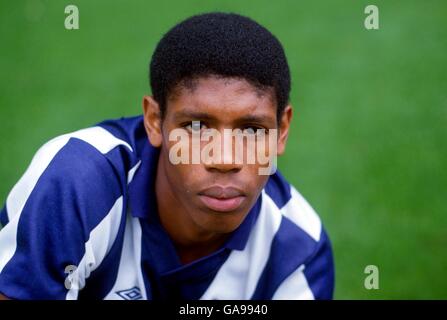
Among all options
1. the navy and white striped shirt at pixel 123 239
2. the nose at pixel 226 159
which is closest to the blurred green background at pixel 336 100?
the navy and white striped shirt at pixel 123 239

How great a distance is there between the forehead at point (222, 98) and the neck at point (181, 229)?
1.04 feet

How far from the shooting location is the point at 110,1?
20.0ft

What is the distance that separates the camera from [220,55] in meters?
2.30

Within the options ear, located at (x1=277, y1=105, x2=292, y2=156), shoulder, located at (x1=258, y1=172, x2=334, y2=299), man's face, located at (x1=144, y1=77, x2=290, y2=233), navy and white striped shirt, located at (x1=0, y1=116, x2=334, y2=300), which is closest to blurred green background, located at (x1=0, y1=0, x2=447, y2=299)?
shoulder, located at (x1=258, y1=172, x2=334, y2=299)

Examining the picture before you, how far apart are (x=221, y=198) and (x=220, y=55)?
0.42 metres

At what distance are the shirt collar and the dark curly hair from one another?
0.69 ft

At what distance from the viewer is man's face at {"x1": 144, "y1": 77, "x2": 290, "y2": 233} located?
2.28 metres

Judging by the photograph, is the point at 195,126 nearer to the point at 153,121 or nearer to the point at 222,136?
the point at 222,136

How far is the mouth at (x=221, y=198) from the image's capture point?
2.30 meters

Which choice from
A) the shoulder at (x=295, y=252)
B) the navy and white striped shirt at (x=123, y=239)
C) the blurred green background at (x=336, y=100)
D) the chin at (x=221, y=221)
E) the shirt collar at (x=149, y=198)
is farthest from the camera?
the blurred green background at (x=336, y=100)

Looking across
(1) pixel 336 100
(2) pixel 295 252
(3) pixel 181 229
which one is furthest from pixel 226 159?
(1) pixel 336 100

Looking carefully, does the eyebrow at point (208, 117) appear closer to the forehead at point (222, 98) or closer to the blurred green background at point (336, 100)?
the forehead at point (222, 98)

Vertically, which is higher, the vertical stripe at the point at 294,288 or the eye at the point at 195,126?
the eye at the point at 195,126

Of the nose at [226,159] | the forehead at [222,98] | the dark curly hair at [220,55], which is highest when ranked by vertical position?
the dark curly hair at [220,55]
